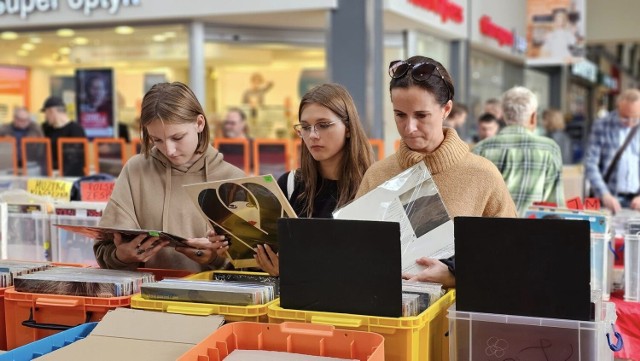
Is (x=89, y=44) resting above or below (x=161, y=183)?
above

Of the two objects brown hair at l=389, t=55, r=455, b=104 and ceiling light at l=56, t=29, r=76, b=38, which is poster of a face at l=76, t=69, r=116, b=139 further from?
brown hair at l=389, t=55, r=455, b=104

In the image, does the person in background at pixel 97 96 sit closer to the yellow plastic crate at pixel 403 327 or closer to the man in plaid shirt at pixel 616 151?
A: the man in plaid shirt at pixel 616 151

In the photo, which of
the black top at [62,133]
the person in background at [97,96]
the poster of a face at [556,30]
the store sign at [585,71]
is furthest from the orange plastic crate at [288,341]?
the store sign at [585,71]

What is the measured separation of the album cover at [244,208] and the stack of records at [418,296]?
42cm

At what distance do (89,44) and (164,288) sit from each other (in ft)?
34.3

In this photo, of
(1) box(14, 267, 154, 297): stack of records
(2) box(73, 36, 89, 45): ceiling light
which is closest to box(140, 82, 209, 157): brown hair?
(1) box(14, 267, 154, 297): stack of records

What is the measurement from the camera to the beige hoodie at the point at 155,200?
2693 mm

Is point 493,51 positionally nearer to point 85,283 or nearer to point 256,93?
point 256,93

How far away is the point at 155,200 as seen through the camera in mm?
2740

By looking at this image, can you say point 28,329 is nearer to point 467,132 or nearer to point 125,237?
point 125,237

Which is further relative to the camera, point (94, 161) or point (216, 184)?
point (94, 161)

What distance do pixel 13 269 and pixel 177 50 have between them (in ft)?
29.5

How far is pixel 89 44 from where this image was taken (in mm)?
11828

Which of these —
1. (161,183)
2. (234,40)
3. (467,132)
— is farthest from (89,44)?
(161,183)
